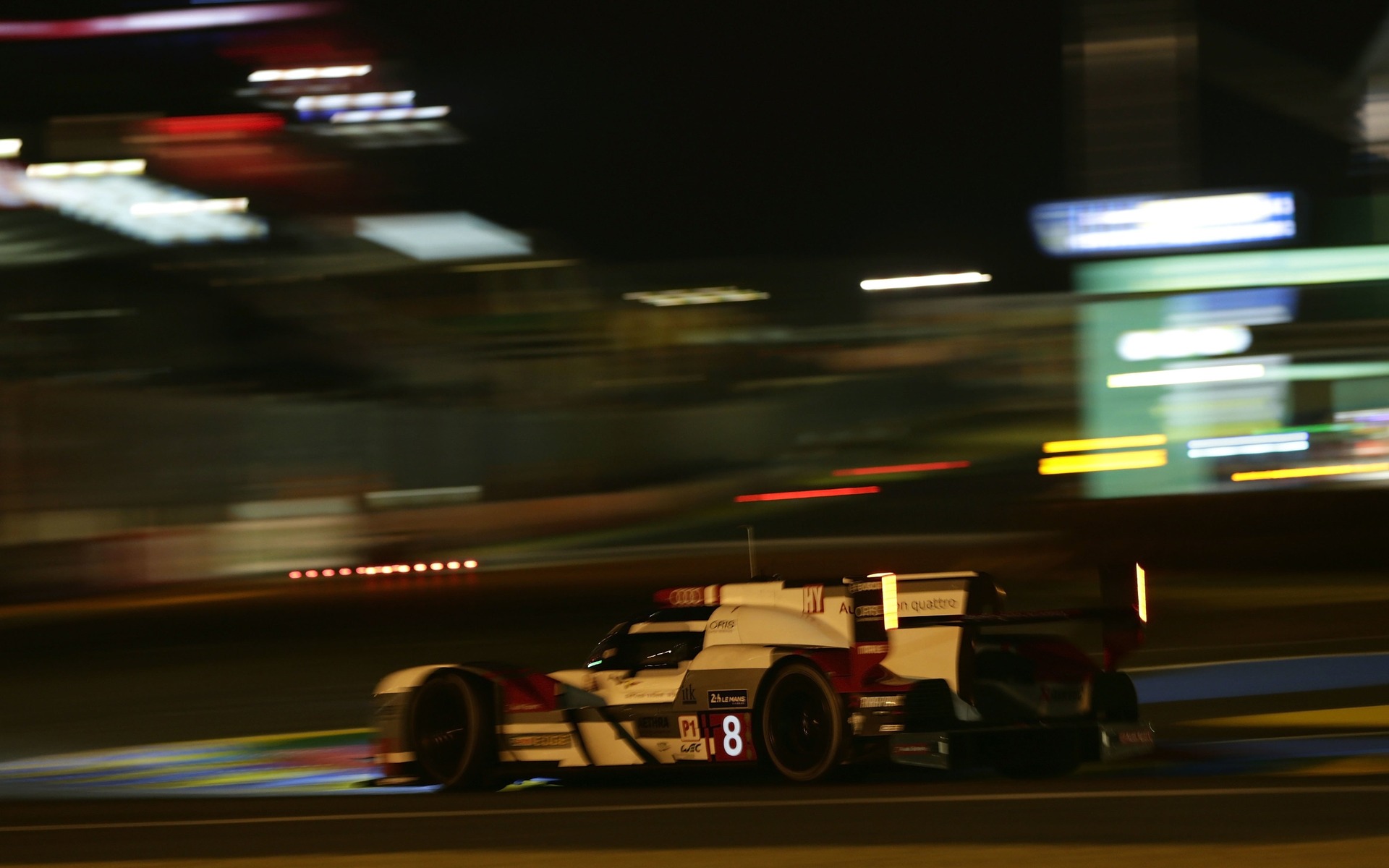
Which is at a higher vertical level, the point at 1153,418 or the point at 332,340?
the point at 332,340

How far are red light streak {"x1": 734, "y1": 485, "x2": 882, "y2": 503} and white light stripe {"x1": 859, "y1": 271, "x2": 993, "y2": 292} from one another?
11.1 metres

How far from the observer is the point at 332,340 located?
221 feet

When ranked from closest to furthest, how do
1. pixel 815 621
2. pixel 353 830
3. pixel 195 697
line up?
1. pixel 353 830
2. pixel 815 621
3. pixel 195 697

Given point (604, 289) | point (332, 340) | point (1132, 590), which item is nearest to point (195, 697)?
point (1132, 590)

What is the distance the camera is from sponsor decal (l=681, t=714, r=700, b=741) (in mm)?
9086

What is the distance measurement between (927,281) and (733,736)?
6214cm

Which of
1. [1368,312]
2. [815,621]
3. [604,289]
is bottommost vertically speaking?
[815,621]

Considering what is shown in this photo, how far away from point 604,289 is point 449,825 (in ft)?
227

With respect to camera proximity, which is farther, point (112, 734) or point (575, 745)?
point (112, 734)

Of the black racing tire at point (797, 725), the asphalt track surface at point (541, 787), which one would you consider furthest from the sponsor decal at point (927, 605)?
the asphalt track surface at point (541, 787)

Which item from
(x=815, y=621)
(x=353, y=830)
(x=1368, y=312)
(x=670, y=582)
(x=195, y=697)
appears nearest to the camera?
(x=353, y=830)

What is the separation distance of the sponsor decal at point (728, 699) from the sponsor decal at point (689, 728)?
0.57ft

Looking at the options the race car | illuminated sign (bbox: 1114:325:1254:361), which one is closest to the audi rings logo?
the race car

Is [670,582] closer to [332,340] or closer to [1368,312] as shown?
[1368,312]
